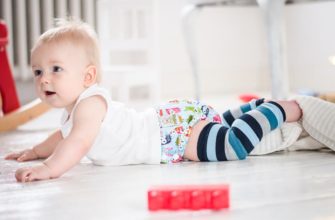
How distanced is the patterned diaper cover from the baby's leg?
0.04ft

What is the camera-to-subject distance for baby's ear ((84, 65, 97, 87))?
1.09 metres

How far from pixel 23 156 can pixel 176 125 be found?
0.97ft

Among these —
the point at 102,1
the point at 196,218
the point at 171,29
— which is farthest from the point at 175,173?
the point at 171,29

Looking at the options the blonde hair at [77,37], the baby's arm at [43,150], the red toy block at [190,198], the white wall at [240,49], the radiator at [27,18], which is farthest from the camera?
the white wall at [240,49]

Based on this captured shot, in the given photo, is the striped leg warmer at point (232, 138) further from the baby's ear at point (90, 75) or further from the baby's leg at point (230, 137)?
the baby's ear at point (90, 75)

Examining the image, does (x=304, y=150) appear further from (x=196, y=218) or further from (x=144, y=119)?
(x=196, y=218)

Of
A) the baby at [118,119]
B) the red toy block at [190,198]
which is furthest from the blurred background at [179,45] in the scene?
the red toy block at [190,198]

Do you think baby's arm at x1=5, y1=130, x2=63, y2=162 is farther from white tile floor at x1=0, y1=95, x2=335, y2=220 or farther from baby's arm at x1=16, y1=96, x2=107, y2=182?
baby's arm at x1=16, y1=96, x2=107, y2=182

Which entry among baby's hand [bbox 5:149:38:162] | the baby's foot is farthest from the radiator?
the baby's foot

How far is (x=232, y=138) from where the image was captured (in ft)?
3.59

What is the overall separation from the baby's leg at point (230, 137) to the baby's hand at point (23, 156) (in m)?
0.29

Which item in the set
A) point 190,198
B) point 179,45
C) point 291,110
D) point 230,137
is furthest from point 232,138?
point 179,45

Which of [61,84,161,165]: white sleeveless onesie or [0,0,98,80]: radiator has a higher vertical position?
[0,0,98,80]: radiator

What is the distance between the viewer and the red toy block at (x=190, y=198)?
0.74 metres
